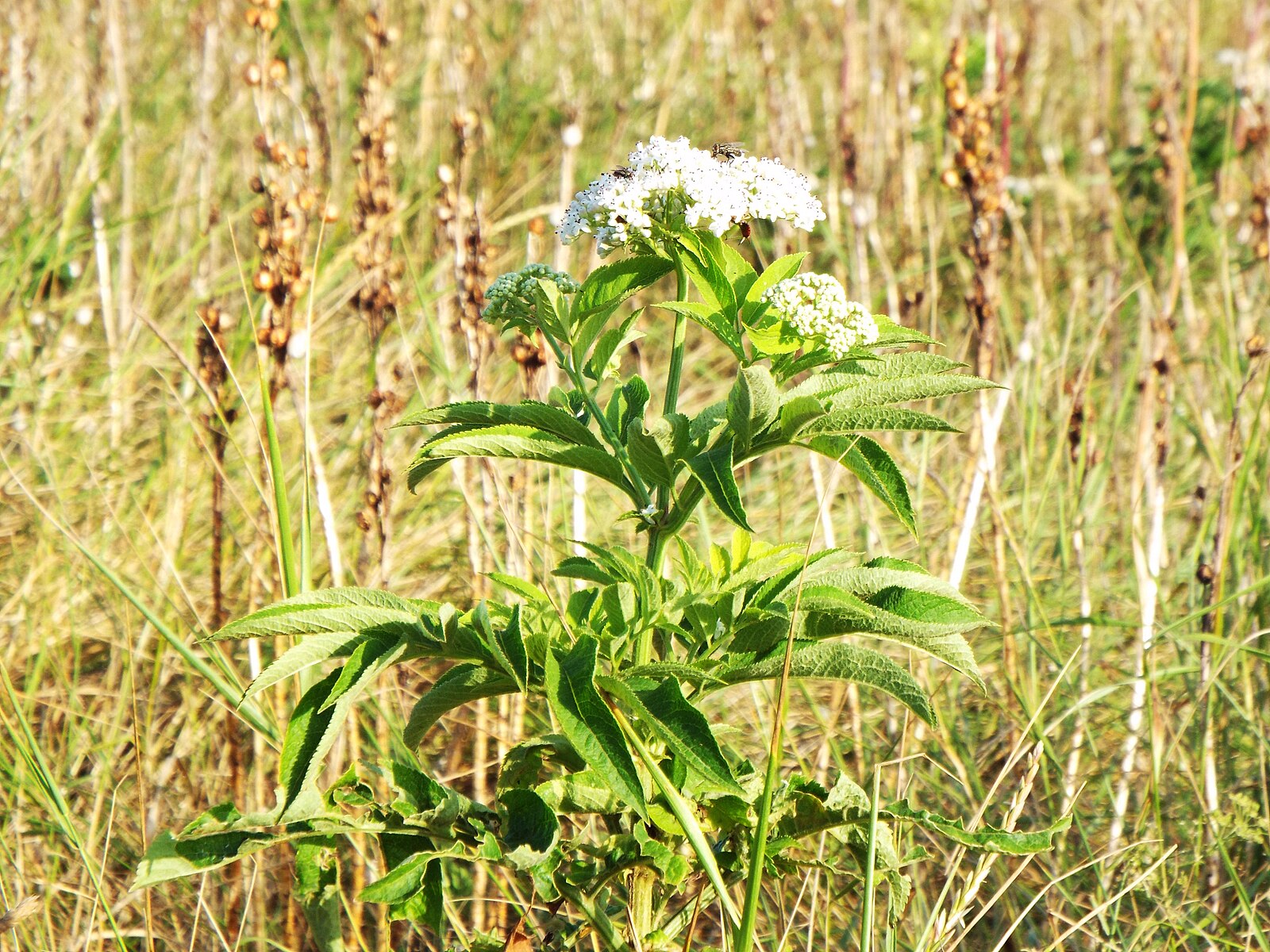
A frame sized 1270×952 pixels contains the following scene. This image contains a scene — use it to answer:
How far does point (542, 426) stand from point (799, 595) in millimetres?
276

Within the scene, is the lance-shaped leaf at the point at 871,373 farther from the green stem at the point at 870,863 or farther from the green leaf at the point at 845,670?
the green stem at the point at 870,863

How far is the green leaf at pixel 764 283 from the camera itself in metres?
1.09

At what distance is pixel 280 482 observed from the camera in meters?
1.56

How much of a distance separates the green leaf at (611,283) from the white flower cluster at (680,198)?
0.02 metres

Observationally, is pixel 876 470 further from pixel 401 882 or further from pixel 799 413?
pixel 401 882

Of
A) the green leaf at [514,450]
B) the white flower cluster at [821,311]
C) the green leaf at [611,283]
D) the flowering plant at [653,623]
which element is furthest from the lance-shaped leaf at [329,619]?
the white flower cluster at [821,311]

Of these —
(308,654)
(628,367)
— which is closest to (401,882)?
(308,654)

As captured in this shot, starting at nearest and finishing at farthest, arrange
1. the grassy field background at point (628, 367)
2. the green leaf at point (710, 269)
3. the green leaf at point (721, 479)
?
the green leaf at point (721, 479)
the green leaf at point (710, 269)
the grassy field background at point (628, 367)

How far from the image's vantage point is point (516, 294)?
115 cm

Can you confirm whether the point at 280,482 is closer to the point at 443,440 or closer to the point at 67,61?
the point at 443,440

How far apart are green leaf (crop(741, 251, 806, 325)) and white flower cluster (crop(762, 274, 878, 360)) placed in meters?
0.05

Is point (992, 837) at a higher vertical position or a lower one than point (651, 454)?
lower

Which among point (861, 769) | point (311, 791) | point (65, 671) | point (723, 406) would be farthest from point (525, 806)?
point (65, 671)

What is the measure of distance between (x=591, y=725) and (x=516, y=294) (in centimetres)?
42
